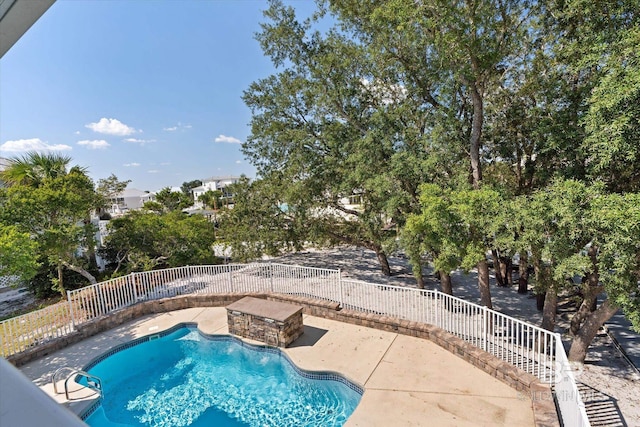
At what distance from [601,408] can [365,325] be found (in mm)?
5172

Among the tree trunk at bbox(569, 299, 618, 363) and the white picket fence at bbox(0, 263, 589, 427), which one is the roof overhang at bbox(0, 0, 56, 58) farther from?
the tree trunk at bbox(569, 299, 618, 363)

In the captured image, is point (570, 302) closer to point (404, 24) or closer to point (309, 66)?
point (404, 24)

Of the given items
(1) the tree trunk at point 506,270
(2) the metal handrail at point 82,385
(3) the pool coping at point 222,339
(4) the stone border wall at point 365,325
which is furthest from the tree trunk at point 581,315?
(2) the metal handrail at point 82,385

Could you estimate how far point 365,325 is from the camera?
8.77 meters

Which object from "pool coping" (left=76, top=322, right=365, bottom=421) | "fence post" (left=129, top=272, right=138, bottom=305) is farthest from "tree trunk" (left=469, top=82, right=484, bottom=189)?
"fence post" (left=129, top=272, right=138, bottom=305)

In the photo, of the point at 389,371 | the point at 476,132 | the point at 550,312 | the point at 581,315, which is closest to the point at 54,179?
the point at 389,371

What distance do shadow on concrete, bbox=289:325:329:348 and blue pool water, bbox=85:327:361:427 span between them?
501mm

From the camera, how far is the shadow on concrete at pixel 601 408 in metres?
6.47

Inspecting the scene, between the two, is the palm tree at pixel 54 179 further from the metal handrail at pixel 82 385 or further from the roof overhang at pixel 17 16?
the roof overhang at pixel 17 16

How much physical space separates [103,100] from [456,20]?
41.4ft

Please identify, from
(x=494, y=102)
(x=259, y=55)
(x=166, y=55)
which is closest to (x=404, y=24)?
(x=494, y=102)

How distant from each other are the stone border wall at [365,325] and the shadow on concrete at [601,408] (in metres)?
2.16

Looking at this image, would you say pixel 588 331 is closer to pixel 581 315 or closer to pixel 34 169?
pixel 581 315

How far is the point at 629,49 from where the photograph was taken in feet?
19.4
